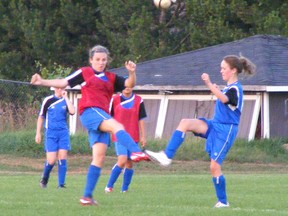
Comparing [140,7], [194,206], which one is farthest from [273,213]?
[140,7]

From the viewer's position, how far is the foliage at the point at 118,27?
112ft

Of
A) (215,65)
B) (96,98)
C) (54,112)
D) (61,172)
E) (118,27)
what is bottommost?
(61,172)

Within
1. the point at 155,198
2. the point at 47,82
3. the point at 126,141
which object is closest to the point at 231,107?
the point at 126,141

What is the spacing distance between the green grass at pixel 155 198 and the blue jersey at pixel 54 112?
112cm

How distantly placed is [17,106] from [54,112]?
51.2 ft

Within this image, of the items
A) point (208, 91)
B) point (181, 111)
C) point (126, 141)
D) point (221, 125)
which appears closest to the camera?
point (126, 141)

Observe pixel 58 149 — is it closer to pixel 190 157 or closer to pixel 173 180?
pixel 173 180

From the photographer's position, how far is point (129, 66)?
980cm

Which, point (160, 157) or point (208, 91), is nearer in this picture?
point (160, 157)

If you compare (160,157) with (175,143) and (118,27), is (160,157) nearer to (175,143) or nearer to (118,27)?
(175,143)

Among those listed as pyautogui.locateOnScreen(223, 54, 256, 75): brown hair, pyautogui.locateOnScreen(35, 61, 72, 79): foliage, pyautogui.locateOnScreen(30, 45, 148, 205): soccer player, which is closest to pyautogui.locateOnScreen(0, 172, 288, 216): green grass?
pyautogui.locateOnScreen(30, 45, 148, 205): soccer player

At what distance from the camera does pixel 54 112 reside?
49.9 feet

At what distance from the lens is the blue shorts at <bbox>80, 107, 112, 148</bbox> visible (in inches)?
389

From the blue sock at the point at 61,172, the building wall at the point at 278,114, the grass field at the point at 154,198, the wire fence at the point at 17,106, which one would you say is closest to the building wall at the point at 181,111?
the building wall at the point at 278,114
